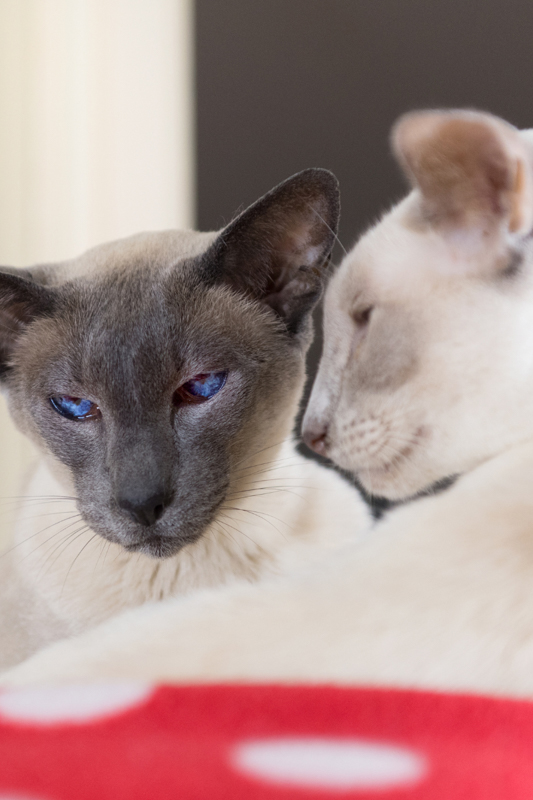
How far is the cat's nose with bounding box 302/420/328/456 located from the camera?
85 cm

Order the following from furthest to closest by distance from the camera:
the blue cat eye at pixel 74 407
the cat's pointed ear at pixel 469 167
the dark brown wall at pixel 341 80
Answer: the dark brown wall at pixel 341 80, the blue cat eye at pixel 74 407, the cat's pointed ear at pixel 469 167

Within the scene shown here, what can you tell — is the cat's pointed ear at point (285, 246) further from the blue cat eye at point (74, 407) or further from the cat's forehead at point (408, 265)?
the blue cat eye at point (74, 407)

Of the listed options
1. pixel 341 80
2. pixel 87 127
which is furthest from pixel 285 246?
pixel 87 127

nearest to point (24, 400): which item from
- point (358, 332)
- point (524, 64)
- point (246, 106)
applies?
point (358, 332)

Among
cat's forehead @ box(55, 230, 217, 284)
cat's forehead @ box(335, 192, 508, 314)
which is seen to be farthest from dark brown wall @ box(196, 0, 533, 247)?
cat's forehead @ box(335, 192, 508, 314)

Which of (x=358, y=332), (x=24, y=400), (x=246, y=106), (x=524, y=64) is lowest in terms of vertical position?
(x=24, y=400)

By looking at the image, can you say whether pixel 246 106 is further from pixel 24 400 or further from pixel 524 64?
pixel 24 400

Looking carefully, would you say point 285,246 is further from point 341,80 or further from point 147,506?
point 341,80

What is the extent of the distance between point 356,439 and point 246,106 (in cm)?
120

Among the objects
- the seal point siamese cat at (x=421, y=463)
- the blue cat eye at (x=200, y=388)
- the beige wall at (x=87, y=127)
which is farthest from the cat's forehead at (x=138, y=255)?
the beige wall at (x=87, y=127)

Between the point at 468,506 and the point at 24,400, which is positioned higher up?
the point at 468,506

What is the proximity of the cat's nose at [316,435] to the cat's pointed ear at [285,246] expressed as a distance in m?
0.22

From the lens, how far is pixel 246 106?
1.71 m

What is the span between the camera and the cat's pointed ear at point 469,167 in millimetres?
685
